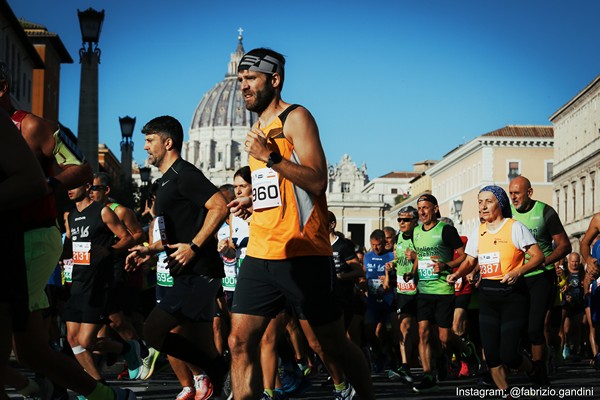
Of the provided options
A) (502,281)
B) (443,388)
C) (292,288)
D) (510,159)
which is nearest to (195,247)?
(292,288)

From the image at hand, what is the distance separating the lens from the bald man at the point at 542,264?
937 cm

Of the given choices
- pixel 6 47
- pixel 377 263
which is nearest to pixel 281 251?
pixel 377 263

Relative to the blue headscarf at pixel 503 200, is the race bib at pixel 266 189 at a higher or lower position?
lower

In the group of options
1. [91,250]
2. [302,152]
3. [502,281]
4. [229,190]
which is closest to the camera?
[302,152]

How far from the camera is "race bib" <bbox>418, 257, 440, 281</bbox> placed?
11.5m

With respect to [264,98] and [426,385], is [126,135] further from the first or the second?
[264,98]

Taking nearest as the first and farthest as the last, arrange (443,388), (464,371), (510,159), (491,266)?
(491,266) → (443,388) → (464,371) → (510,159)

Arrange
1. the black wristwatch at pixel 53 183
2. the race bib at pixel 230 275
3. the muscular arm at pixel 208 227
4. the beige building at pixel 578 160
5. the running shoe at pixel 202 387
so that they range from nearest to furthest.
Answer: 1. the black wristwatch at pixel 53 183
2. the muscular arm at pixel 208 227
3. the running shoe at pixel 202 387
4. the race bib at pixel 230 275
5. the beige building at pixel 578 160

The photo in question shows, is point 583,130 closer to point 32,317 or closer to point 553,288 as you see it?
point 553,288

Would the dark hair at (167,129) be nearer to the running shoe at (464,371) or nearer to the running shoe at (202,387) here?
the running shoe at (202,387)

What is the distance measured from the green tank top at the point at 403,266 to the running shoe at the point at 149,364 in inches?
122

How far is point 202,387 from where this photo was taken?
26.6 ft

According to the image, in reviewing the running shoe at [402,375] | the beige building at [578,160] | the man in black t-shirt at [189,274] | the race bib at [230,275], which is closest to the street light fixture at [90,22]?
the race bib at [230,275]

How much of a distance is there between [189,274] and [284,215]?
170cm
